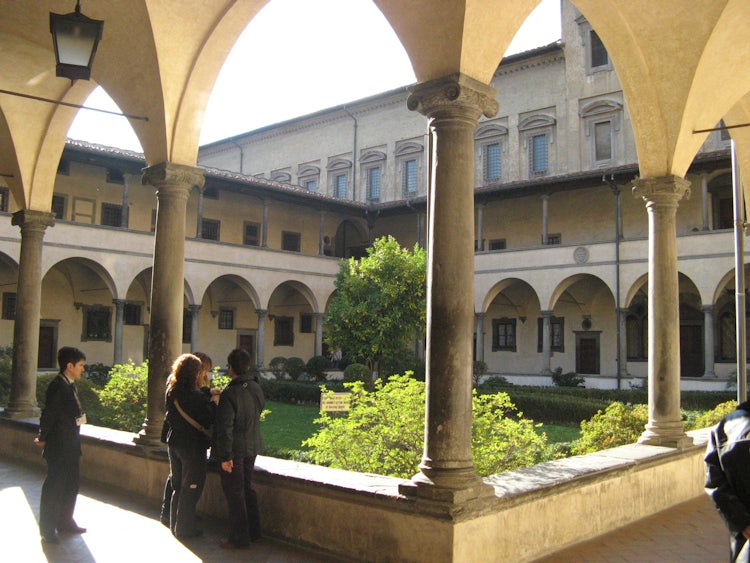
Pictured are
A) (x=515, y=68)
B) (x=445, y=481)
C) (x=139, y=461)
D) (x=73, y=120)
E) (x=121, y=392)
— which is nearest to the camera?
(x=445, y=481)

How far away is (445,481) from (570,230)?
24459 millimetres

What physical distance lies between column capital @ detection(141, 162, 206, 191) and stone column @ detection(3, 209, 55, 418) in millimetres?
3150

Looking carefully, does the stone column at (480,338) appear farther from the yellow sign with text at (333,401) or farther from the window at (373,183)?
the yellow sign with text at (333,401)

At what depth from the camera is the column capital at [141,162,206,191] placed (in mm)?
6848

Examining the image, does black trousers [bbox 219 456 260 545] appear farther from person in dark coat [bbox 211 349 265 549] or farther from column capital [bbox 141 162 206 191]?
column capital [bbox 141 162 206 191]

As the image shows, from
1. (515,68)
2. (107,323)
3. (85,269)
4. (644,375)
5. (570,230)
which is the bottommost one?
(644,375)

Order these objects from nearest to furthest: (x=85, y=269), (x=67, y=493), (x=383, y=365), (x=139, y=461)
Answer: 1. (x=67, y=493)
2. (x=139, y=461)
3. (x=383, y=365)
4. (x=85, y=269)

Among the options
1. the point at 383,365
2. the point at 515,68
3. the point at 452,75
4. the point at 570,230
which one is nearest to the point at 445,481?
the point at 452,75

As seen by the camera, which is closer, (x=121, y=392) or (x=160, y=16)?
(x=160, y=16)

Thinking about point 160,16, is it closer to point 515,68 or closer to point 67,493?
point 67,493

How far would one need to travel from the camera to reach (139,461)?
6492 millimetres

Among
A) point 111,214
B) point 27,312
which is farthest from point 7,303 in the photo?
point 27,312

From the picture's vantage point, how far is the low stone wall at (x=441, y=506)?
4320 mm

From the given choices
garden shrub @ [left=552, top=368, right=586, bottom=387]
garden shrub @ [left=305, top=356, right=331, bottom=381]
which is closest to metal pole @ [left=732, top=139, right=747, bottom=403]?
garden shrub @ [left=552, top=368, right=586, bottom=387]
